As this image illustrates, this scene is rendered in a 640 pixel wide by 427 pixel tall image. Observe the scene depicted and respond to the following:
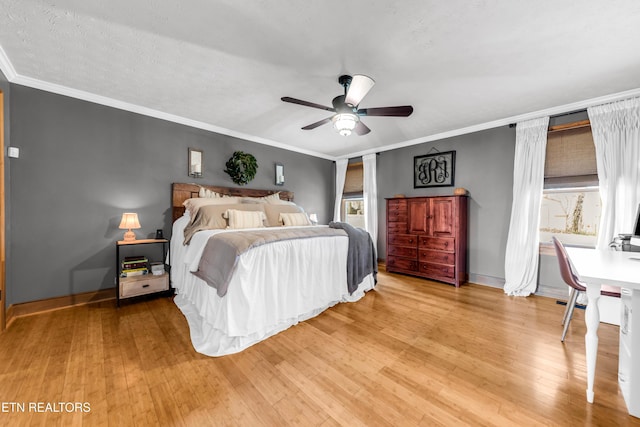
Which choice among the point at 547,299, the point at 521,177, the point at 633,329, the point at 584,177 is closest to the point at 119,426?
the point at 633,329

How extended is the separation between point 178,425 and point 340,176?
5258mm

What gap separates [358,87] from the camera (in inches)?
86.2

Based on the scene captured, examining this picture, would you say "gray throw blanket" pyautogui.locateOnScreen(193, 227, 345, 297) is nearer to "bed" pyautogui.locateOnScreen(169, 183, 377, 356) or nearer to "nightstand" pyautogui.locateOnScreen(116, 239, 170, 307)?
"bed" pyautogui.locateOnScreen(169, 183, 377, 356)

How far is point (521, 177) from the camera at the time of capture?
353cm

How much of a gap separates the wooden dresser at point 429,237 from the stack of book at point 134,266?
3828 mm

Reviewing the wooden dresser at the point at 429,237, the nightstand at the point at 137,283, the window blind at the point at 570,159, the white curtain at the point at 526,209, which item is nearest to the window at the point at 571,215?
the window blind at the point at 570,159

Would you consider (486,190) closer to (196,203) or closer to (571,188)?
(571,188)

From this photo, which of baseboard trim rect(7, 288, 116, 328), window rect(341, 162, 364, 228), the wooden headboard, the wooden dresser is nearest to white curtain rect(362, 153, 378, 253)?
window rect(341, 162, 364, 228)

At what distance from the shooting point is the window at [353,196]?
5758 mm

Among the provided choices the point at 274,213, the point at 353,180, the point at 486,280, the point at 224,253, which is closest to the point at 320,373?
the point at 224,253

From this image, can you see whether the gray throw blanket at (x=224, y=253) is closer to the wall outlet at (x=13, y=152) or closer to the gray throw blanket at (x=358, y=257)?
the gray throw blanket at (x=358, y=257)

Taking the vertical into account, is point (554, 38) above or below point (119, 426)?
above

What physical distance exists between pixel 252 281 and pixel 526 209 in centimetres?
381

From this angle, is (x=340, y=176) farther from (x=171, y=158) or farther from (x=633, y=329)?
(x=633, y=329)
